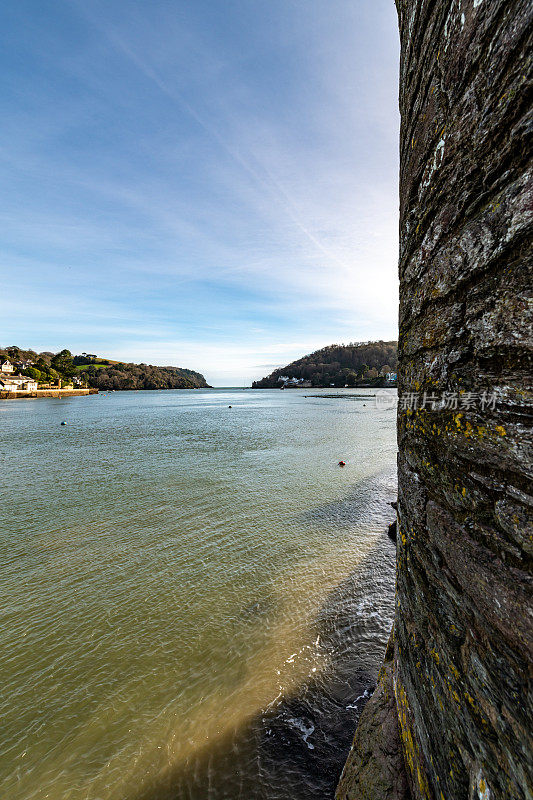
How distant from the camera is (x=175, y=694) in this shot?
440 centimetres

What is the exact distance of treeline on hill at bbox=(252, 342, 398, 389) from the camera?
454 ft

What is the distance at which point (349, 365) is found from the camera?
15862 cm

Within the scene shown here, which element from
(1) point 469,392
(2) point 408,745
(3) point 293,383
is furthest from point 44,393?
(1) point 469,392

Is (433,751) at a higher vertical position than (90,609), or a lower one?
higher

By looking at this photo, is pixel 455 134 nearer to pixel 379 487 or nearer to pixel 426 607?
pixel 426 607

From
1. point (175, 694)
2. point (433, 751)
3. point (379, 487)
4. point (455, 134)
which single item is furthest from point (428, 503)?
point (379, 487)

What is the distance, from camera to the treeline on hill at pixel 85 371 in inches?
4092

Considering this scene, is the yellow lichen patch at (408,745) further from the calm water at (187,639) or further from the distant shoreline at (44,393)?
the distant shoreline at (44,393)

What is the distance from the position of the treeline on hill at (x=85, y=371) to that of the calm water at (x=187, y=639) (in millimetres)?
110125

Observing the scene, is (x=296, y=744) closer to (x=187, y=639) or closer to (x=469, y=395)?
(x=187, y=639)

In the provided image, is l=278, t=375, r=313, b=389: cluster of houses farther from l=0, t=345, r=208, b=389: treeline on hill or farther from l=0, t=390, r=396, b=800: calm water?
l=0, t=390, r=396, b=800: calm water

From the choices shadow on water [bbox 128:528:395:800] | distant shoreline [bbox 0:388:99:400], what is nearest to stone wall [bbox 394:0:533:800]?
shadow on water [bbox 128:528:395:800]

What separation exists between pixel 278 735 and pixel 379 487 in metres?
10.5

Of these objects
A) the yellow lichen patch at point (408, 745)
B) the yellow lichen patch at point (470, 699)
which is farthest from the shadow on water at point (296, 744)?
the yellow lichen patch at point (470, 699)
